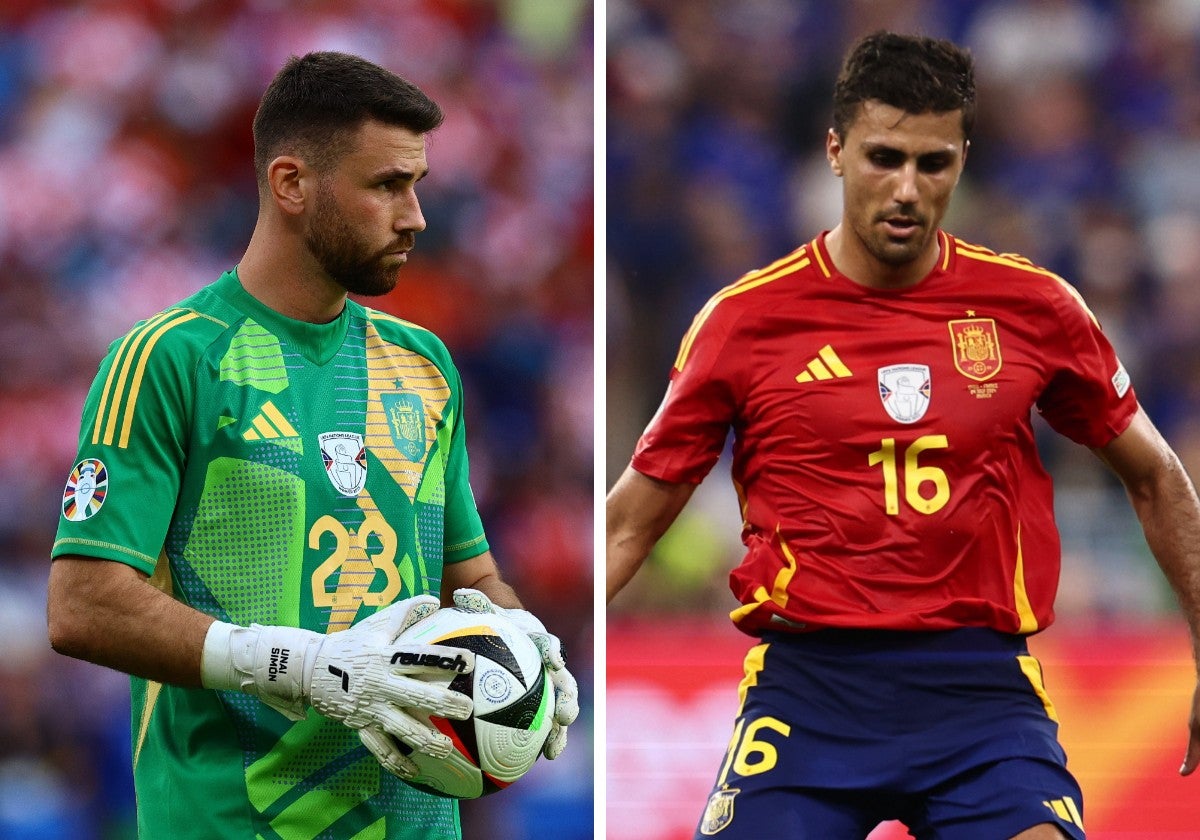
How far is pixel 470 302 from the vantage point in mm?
6211

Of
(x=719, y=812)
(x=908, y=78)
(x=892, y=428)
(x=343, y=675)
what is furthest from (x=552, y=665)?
(x=908, y=78)

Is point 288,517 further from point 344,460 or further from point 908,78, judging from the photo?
point 908,78

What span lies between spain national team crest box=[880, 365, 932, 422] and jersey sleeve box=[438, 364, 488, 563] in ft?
3.13

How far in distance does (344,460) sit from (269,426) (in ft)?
0.48

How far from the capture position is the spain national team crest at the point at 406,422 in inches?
110

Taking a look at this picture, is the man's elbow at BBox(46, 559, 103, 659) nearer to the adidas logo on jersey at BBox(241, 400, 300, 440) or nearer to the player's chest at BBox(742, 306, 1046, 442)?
the adidas logo on jersey at BBox(241, 400, 300, 440)

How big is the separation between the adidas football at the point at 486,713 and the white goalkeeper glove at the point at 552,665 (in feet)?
0.18

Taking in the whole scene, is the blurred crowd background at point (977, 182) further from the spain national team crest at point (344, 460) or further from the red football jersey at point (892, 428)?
the spain national team crest at point (344, 460)

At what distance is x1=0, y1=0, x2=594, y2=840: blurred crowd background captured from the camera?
5750 mm

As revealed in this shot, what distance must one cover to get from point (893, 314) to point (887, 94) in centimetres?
50

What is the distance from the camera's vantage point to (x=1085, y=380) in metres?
3.46

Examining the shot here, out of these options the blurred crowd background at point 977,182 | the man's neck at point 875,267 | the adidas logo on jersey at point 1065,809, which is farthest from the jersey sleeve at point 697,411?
the blurred crowd background at point 977,182

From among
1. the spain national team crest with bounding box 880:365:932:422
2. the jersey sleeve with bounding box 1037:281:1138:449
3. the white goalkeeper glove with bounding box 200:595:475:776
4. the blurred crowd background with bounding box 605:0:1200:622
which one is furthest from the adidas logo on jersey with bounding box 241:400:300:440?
the blurred crowd background with bounding box 605:0:1200:622

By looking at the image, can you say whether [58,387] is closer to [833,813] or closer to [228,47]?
[228,47]
